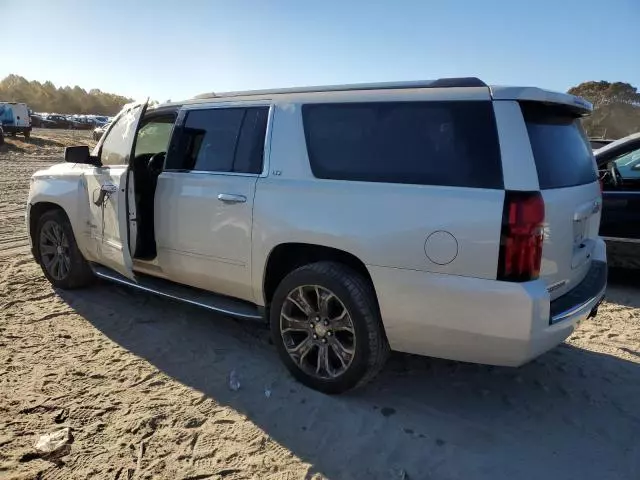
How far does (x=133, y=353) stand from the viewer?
397cm

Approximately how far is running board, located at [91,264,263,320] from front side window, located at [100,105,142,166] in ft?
3.37

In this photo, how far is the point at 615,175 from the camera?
5652 millimetres

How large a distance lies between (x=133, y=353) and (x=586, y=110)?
3666mm

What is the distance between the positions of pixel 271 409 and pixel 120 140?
2.73 metres

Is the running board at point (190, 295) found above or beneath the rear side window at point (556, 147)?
beneath

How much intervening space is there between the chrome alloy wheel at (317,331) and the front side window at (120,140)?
2.00m

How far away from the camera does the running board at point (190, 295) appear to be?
12.5 feet

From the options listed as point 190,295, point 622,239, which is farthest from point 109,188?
point 622,239

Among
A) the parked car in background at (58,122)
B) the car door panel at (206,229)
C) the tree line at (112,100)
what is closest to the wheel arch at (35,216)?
the car door panel at (206,229)

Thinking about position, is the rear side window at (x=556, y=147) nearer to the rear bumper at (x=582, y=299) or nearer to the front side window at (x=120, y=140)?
the rear bumper at (x=582, y=299)

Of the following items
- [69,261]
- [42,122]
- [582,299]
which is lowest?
[69,261]

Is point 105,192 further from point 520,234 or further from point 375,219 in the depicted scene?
point 520,234

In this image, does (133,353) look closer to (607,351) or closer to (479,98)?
(479,98)

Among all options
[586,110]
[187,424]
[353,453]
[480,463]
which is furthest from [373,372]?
[586,110]
